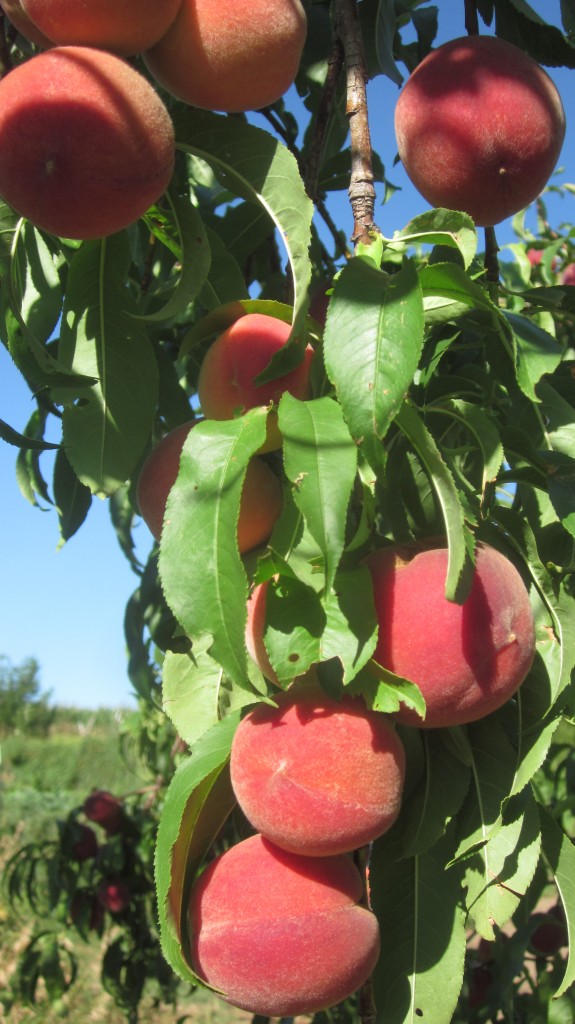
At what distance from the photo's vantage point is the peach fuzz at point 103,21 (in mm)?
930

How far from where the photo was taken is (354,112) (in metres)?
1.03

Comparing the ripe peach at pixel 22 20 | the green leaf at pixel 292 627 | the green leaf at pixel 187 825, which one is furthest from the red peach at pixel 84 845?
the ripe peach at pixel 22 20

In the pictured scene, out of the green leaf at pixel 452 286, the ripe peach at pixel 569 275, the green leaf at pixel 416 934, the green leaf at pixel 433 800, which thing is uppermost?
the ripe peach at pixel 569 275

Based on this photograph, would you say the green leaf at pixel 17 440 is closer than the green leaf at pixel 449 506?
No

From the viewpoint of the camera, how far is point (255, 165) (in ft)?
3.51

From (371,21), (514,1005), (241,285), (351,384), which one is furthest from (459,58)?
(514,1005)

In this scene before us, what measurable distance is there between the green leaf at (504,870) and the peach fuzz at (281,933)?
124 mm

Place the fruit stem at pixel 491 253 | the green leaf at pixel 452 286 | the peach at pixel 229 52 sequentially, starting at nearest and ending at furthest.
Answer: the green leaf at pixel 452 286
the peach at pixel 229 52
the fruit stem at pixel 491 253

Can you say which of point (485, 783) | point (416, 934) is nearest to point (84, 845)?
point (416, 934)

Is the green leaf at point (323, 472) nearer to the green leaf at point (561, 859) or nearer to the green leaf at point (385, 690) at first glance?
the green leaf at point (385, 690)

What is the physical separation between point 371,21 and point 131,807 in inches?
110

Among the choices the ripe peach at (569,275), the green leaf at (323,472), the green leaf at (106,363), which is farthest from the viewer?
the ripe peach at (569,275)

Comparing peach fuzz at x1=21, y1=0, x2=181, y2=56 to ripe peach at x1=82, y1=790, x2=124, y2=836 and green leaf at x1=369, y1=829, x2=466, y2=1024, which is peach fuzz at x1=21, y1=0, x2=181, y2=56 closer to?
green leaf at x1=369, y1=829, x2=466, y2=1024

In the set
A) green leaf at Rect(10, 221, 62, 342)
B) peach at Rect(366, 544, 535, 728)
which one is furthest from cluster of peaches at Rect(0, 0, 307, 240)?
peach at Rect(366, 544, 535, 728)
